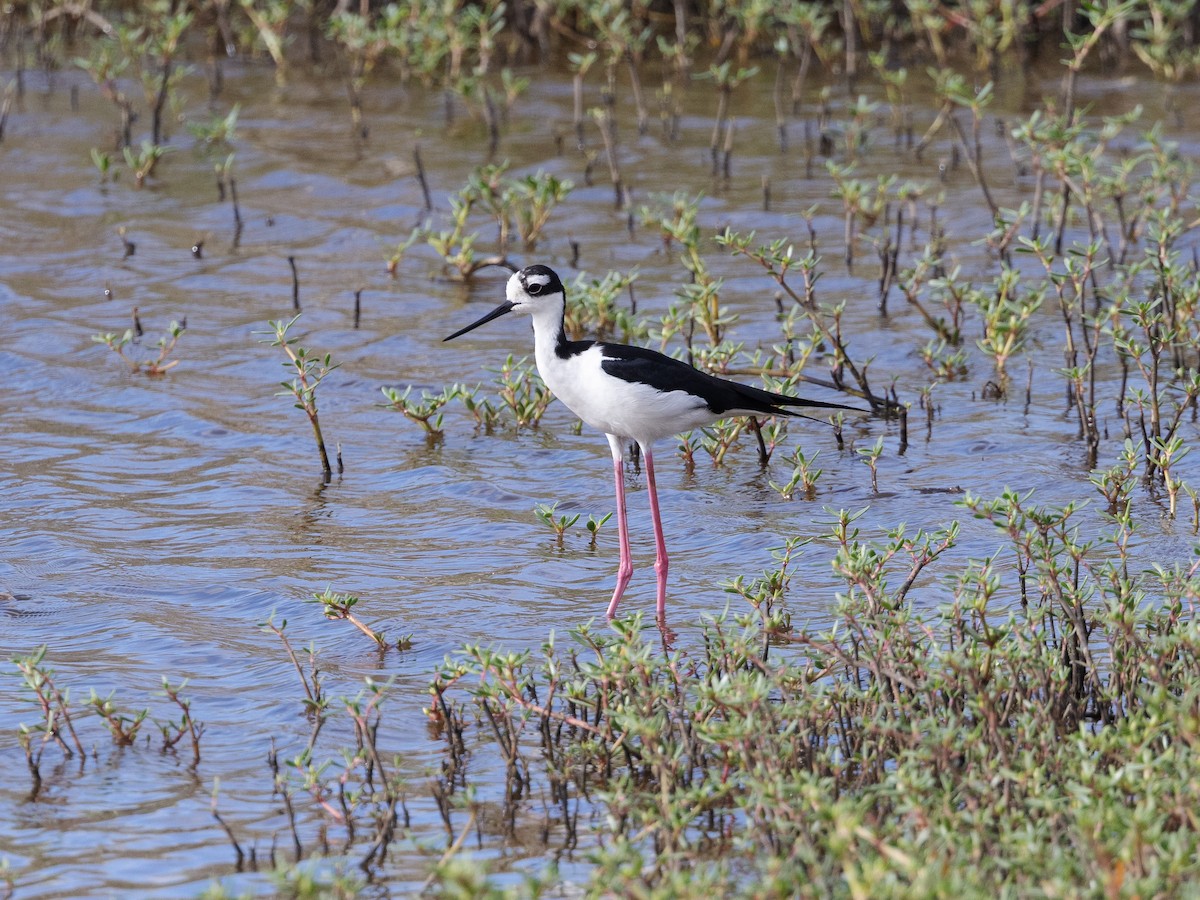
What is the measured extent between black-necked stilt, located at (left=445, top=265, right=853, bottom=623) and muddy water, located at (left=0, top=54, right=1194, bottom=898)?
0.40 m

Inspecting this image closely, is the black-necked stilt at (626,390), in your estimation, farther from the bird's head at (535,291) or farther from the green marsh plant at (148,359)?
the green marsh plant at (148,359)

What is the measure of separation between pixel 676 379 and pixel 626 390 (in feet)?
0.60

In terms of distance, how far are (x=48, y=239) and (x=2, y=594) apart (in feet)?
14.5

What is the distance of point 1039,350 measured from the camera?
7.38m

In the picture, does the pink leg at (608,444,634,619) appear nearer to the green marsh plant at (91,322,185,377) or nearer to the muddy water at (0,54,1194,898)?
the muddy water at (0,54,1194,898)

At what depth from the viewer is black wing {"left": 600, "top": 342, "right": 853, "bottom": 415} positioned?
5199 millimetres

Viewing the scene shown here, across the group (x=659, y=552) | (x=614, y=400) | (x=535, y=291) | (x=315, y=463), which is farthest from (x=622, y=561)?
(x=315, y=463)

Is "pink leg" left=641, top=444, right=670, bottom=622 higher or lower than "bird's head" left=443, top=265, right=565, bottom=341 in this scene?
lower

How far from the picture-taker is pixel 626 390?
5.18m

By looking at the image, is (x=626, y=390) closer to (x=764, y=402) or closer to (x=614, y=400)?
(x=614, y=400)

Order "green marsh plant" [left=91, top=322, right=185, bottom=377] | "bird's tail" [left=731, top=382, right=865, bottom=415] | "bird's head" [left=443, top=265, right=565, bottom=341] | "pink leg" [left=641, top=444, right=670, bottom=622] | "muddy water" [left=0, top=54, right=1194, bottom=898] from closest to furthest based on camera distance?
"muddy water" [left=0, top=54, right=1194, bottom=898] → "pink leg" [left=641, top=444, right=670, bottom=622] → "bird's tail" [left=731, top=382, right=865, bottom=415] → "bird's head" [left=443, top=265, right=565, bottom=341] → "green marsh plant" [left=91, top=322, right=185, bottom=377]

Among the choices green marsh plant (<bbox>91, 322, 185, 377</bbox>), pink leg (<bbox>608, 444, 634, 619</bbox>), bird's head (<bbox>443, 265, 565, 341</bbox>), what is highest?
bird's head (<bbox>443, 265, 565, 341</bbox>)

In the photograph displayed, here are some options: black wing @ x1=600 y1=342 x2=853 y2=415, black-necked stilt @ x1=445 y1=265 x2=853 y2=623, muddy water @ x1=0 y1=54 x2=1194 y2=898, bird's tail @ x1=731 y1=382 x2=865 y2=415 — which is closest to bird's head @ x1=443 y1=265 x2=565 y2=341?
black-necked stilt @ x1=445 y1=265 x2=853 y2=623

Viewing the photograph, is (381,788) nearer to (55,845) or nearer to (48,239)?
(55,845)
